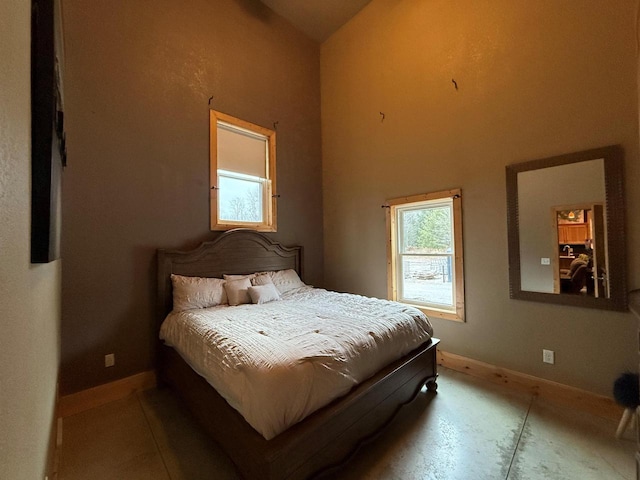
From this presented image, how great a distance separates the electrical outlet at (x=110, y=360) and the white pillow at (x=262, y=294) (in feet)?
4.36

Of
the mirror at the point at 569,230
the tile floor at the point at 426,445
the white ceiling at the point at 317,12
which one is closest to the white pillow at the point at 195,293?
the tile floor at the point at 426,445

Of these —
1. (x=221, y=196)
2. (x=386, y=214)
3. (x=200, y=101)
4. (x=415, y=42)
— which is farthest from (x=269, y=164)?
(x=415, y=42)

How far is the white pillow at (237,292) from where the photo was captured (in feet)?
9.46

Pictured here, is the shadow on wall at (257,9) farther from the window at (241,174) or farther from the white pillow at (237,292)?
the white pillow at (237,292)

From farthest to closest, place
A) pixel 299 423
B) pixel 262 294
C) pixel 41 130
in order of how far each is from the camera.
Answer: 1. pixel 262 294
2. pixel 299 423
3. pixel 41 130

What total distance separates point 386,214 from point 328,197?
1145 mm

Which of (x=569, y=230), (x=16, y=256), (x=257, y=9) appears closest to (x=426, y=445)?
(x=569, y=230)

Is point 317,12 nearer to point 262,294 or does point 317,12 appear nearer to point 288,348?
point 262,294

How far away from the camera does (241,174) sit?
11.8ft

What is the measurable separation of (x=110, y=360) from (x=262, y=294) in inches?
58.1

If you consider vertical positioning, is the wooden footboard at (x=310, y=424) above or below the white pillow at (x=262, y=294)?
below

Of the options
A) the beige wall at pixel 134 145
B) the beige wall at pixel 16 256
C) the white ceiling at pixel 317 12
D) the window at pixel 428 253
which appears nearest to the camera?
the beige wall at pixel 16 256

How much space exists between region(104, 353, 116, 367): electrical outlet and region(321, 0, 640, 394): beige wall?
2817 millimetres

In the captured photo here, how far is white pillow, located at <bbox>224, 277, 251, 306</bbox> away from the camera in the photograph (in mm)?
2885
